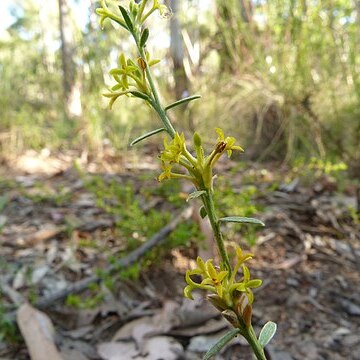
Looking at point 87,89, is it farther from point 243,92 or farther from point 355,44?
point 355,44

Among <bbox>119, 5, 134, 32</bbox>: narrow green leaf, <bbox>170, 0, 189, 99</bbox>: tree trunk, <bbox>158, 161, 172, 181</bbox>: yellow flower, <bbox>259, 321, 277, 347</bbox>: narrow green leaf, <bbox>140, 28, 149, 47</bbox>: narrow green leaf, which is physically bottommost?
<bbox>259, 321, 277, 347</bbox>: narrow green leaf

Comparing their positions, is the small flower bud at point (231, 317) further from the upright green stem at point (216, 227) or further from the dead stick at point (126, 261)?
the dead stick at point (126, 261)

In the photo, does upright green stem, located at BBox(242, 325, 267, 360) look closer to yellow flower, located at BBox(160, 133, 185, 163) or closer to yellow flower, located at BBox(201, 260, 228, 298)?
yellow flower, located at BBox(201, 260, 228, 298)

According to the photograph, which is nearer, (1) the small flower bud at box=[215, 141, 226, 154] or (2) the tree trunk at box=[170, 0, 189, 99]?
(1) the small flower bud at box=[215, 141, 226, 154]

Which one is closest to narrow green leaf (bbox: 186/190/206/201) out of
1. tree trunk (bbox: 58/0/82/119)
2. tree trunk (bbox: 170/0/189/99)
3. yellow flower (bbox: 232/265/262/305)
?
yellow flower (bbox: 232/265/262/305)

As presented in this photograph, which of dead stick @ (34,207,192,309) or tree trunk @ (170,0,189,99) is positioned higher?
tree trunk @ (170,0,189,99)

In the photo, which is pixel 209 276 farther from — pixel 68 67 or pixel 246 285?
pixel 68 67
